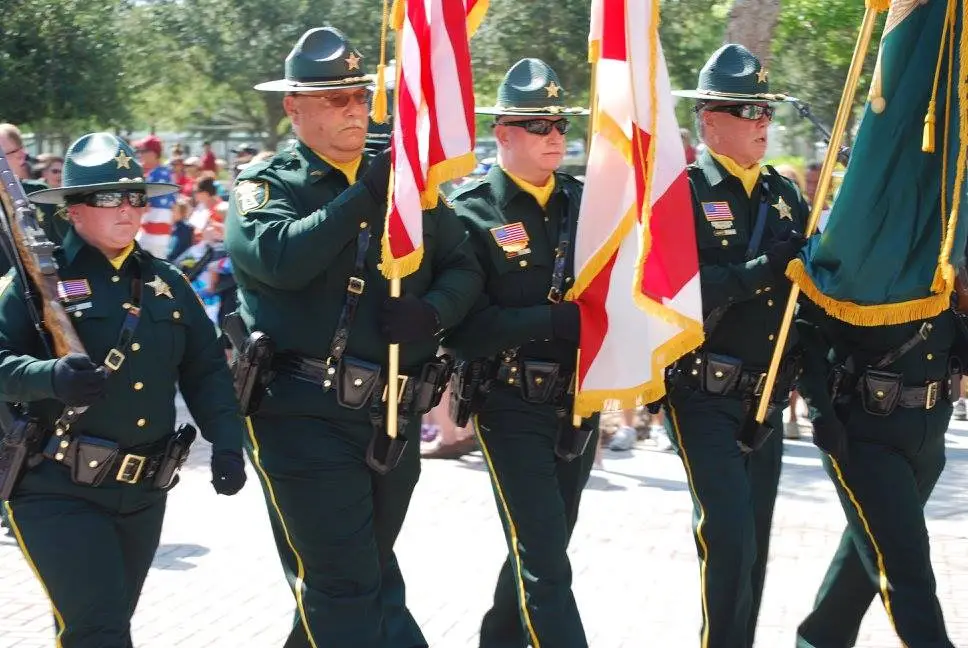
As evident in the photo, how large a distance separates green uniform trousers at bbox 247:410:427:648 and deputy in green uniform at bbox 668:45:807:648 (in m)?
1.30

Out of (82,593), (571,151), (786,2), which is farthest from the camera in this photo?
(571,151)

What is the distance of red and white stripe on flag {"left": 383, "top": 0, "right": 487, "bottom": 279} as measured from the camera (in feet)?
16.3

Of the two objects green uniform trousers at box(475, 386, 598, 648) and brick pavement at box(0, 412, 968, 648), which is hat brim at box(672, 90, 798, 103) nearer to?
green uniform trousers at box(475, 386, 598, 648)

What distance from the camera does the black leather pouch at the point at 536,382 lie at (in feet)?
18.4

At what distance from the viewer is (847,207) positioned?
Answer: 19.2 feet

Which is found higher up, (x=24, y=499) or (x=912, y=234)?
(x=912, y=234)

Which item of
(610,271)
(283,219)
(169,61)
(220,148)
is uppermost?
(283,219)

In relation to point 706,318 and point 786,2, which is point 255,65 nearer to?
point 786,2

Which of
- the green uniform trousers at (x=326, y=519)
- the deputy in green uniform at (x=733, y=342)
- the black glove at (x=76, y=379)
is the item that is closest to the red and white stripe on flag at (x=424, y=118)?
the green uniform trousers at (x=326, y=519)

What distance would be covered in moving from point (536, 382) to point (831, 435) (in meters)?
1.13

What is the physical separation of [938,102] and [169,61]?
22.4 meters

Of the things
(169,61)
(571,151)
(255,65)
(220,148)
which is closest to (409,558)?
(255,65)

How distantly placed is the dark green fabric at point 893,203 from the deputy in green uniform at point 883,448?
0.23 meters

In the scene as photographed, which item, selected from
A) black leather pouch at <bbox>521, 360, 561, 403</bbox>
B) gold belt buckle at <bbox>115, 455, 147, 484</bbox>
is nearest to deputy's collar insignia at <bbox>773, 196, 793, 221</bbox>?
black leather pouch at <bbox>521, 360, 561, 403</bbox>
